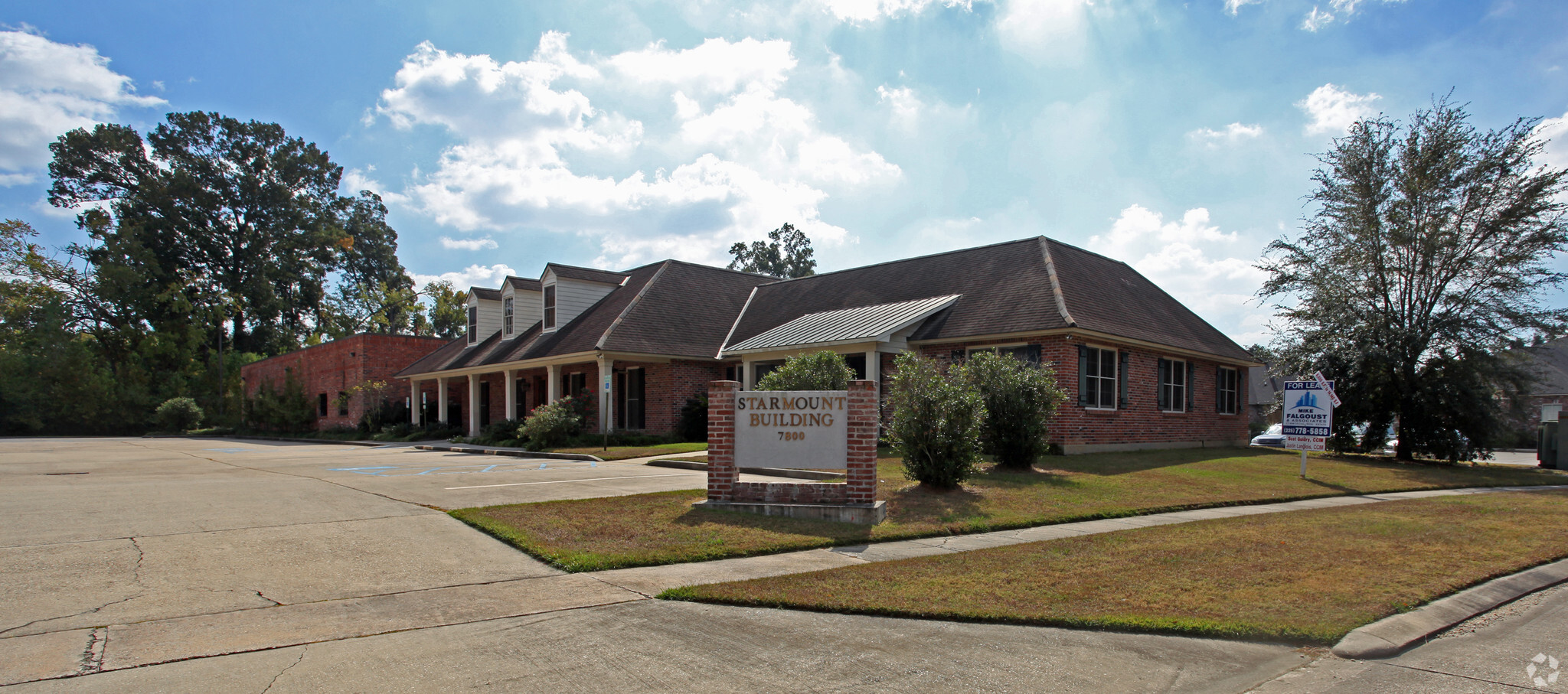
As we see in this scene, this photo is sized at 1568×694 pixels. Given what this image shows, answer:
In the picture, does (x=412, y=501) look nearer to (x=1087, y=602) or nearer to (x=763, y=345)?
(x=1087, y=602)

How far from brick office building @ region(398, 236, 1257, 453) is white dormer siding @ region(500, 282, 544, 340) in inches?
1.9

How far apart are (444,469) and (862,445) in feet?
34.2

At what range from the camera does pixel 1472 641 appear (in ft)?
17.7

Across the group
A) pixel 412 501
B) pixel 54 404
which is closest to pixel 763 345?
pixel 412 501

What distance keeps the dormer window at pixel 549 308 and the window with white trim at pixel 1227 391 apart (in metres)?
21.7

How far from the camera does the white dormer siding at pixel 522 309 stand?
30453mm

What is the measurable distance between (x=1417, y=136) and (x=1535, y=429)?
2382 centimetres

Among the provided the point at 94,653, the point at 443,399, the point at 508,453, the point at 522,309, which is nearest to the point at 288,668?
the point at 94,653

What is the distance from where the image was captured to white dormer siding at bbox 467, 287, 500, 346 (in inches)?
1316

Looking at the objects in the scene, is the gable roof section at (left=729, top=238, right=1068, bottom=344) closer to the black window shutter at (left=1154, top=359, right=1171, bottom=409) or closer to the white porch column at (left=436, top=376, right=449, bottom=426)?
the black window shutter at (left=1154, top=359, right=1171, bottom=409)

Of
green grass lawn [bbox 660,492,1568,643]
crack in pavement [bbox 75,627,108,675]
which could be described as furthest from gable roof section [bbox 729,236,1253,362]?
crack in pavement [bbox 75,627,108,675]

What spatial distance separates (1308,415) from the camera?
1602cm

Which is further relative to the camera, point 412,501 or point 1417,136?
point 1417,136

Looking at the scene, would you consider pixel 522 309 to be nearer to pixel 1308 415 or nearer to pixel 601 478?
pixel 601 478
